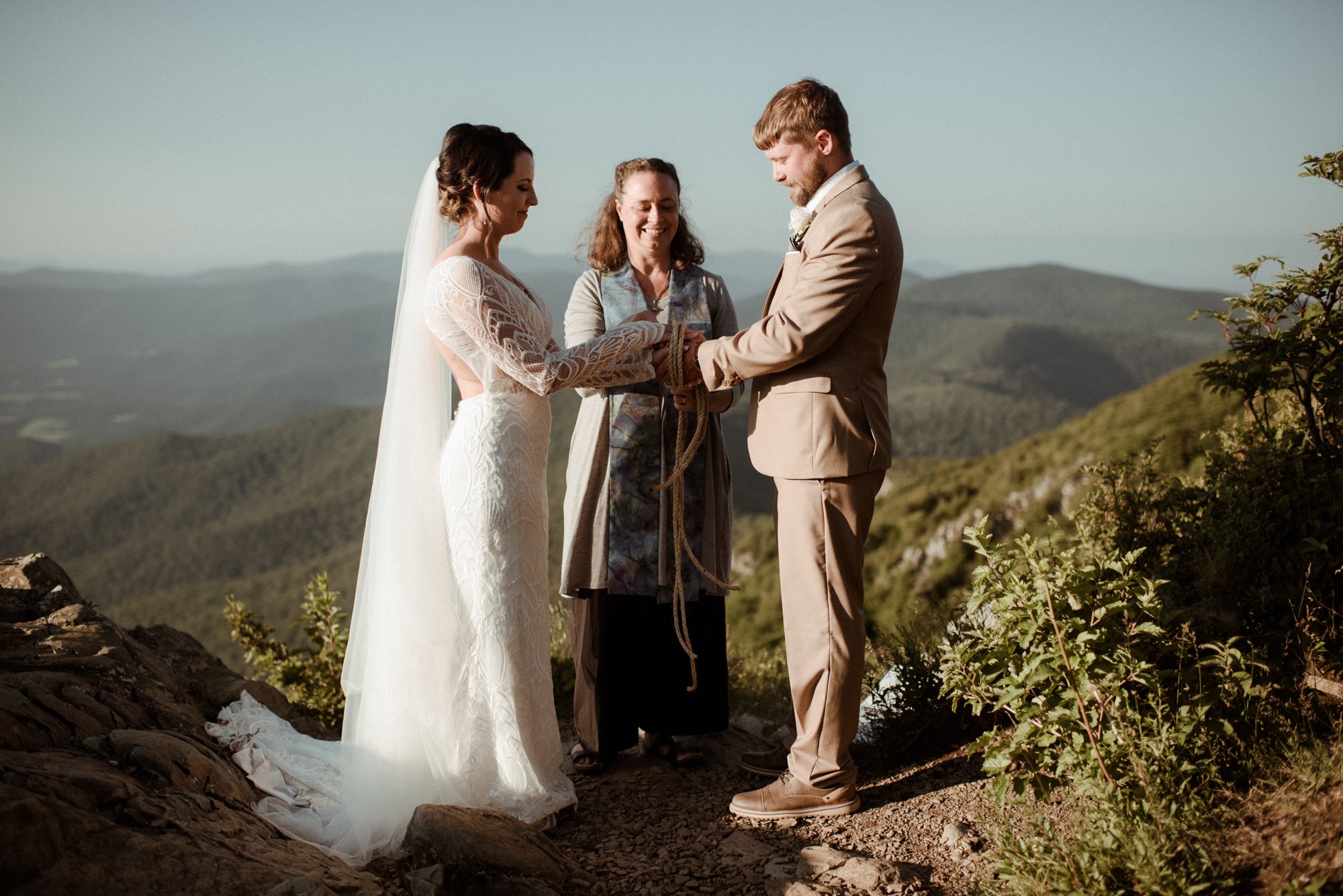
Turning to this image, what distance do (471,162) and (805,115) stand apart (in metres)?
1.43

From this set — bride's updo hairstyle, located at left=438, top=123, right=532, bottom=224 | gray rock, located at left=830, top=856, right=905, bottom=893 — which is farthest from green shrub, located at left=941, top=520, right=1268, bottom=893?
bride's updo hairstyle, located at left=438, top=123, right=532, bottom=224

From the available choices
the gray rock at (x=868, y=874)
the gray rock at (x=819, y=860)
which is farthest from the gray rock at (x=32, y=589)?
the gray rock at (x=868, y=874)

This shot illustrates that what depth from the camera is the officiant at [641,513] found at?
4.39m

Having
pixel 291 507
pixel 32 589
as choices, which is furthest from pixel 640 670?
pixel 291 507

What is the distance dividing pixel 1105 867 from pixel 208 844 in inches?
115

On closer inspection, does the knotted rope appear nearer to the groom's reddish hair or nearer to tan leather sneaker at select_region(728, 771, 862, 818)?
tan leather sneaker at select_region(728, 771, 862, 818)

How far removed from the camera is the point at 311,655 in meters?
6.27

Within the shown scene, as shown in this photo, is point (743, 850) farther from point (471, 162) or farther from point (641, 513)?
point (471, 162)

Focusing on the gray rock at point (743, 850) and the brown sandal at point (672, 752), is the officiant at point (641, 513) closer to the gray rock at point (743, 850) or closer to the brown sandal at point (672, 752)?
the brown sandal at point (672, 752)

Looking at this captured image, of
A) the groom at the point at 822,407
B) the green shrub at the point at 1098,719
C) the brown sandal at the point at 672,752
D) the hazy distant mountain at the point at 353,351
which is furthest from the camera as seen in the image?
the hazy distant mountain at the point at 353,351

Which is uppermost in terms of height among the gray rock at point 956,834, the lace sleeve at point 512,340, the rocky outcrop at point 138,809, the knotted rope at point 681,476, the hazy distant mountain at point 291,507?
the lace sleeve at point 512,340

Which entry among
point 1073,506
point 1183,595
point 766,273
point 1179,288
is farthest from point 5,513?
point 766,273

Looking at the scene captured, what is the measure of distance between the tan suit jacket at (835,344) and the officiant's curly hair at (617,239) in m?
1.00

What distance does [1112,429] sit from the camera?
17.5 metres
